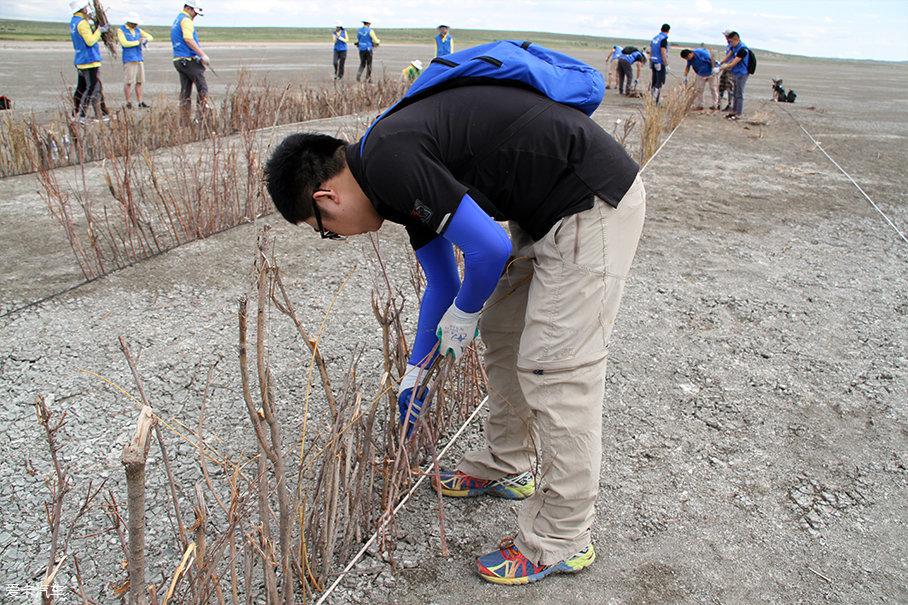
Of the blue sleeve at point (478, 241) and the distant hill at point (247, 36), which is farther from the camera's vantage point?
the distant hill at point (247, 36)

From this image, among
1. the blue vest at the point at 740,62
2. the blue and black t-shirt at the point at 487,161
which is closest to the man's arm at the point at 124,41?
the blue and black t-shirt at the point at 487,161

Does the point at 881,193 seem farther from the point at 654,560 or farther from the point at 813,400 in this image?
the point at 654,560

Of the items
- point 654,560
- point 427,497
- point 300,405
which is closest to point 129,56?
point 300,405

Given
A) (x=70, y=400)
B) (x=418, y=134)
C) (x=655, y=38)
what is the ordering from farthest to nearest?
(x=655, y=38) < (x=70, y=400) < (x=418, y=134)

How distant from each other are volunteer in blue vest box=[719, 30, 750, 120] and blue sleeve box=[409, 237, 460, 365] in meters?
9.19

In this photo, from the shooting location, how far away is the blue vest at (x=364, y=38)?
1195cm

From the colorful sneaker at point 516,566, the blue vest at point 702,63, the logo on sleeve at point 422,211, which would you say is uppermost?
the blue vest at point 702,63

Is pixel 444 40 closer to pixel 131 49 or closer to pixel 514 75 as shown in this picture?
pixel 131 49

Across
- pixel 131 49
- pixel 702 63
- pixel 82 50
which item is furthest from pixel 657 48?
pixel 82 50

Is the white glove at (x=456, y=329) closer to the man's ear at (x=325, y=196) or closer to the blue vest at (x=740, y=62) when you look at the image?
the man's ear at (x=325, y=196)

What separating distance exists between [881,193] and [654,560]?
16.9ft

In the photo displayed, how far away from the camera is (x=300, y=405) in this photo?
7.48 ft

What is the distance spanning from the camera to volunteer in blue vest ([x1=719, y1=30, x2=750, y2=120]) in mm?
9305

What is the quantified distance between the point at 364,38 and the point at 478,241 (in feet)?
39.9
